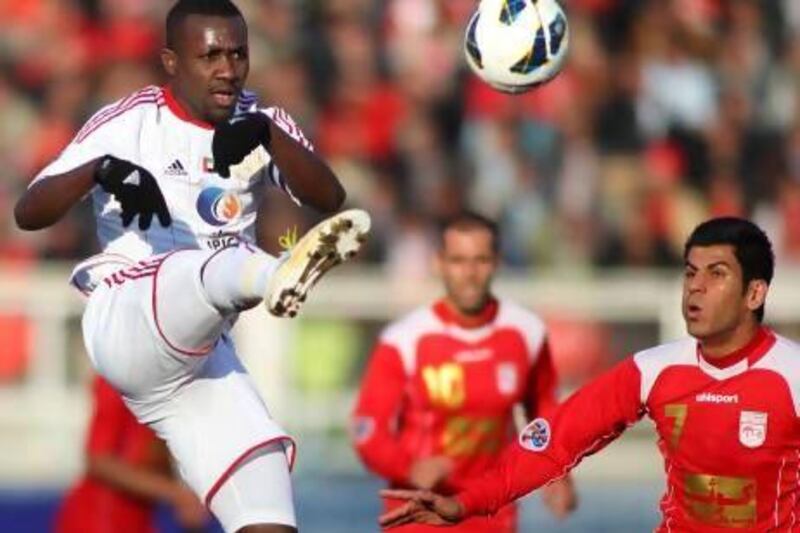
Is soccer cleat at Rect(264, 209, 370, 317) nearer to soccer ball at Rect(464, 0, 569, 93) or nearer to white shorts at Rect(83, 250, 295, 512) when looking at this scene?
white shorts at Rect(83, 250, 295, 512)

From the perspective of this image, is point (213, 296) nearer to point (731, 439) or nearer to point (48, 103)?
point (731, 439)

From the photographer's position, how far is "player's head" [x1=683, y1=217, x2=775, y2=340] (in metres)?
7.60

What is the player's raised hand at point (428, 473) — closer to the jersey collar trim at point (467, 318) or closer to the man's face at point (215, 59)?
the jersey collar trim at point (467, 318)

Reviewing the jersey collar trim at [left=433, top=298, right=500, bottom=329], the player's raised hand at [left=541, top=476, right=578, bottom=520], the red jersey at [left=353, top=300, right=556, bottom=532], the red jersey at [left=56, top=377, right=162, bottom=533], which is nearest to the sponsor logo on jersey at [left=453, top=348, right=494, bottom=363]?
the red jersey at [left=353, top=300, right=556, bottom=532]

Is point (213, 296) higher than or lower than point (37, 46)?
lower

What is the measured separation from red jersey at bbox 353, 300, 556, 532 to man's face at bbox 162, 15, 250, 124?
265cm

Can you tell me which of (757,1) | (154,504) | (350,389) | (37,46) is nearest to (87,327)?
(154,504)

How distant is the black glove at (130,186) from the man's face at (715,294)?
1853mm

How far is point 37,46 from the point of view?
17.2 metres

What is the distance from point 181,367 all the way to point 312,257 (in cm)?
95

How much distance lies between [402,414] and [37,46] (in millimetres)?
7733

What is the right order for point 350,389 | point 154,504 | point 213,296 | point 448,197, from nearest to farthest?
1. point 213,296
2. point 154,504
3. point 350,389
4. point 448,197

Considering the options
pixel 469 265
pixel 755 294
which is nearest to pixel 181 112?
pixel 755 294

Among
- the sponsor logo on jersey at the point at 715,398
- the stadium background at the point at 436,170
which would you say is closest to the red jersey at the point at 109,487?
the sponsor logo on jersey at the point at 715,398
